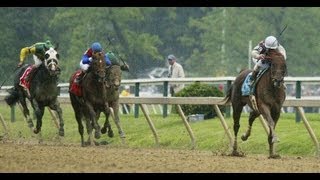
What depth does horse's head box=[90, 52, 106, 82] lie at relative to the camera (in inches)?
667

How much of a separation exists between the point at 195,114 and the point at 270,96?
4.33 metres

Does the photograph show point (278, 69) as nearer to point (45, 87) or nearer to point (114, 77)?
point (114, 77)

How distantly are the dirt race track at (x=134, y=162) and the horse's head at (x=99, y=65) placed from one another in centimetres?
167

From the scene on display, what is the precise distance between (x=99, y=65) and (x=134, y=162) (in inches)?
174

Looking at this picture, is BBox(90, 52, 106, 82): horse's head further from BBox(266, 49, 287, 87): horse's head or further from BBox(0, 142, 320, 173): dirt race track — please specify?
BBox(266, 49, 287, 87): horse's head

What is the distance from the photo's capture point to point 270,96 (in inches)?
595

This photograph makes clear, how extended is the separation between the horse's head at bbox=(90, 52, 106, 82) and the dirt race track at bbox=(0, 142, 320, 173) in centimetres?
167

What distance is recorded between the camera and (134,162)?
41.8 ft

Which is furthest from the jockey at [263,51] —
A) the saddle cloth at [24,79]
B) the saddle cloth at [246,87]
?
the saddle cloth at [24,79]

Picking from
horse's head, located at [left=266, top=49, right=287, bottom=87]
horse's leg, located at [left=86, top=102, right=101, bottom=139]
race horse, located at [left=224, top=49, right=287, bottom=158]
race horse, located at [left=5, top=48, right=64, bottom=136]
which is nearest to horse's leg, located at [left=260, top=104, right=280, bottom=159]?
race horse, located at [left=224, top=49, right=287, bottom=158]

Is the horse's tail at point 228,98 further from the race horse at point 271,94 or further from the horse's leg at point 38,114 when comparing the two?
the horse's leg at point 38,114

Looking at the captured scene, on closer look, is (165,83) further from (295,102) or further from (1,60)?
(1,60)
